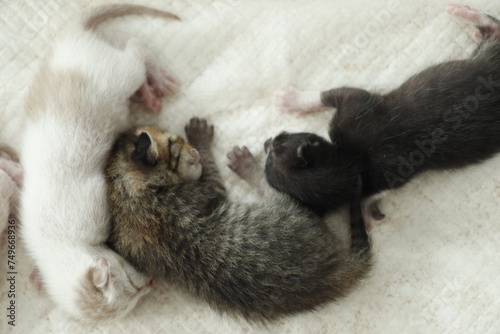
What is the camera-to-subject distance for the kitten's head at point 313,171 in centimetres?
246

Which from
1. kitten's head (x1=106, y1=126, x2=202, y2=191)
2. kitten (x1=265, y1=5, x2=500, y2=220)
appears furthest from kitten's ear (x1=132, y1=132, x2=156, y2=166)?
kitten (x1=265, y1=5, x2=500, y2=220)

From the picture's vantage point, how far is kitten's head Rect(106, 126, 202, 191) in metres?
2.38

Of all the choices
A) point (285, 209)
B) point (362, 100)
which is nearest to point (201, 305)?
point (285, 209)

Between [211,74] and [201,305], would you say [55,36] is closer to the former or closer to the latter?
[211,74]

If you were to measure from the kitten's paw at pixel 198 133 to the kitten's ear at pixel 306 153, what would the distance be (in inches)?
23.8

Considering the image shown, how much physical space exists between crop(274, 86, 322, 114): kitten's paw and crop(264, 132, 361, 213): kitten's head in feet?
0.96

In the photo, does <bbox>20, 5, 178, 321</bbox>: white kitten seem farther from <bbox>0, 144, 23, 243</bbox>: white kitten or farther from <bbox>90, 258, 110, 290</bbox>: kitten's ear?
<bbox>0, 144, 23, 243</bbox>: white kitten

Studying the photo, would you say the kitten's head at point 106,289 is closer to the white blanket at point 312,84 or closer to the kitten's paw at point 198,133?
the white blanket at point 312,84

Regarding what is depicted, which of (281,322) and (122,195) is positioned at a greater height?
(122,195)

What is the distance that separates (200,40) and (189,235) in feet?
3.95

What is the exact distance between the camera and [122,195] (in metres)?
2.42

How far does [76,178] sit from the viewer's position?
94.3 inches

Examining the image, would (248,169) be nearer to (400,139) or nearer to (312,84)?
(312,84)

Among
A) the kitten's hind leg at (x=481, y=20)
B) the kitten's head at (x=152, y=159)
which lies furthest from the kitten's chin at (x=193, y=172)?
the kitten's hind leg at (x=481, y=20)
